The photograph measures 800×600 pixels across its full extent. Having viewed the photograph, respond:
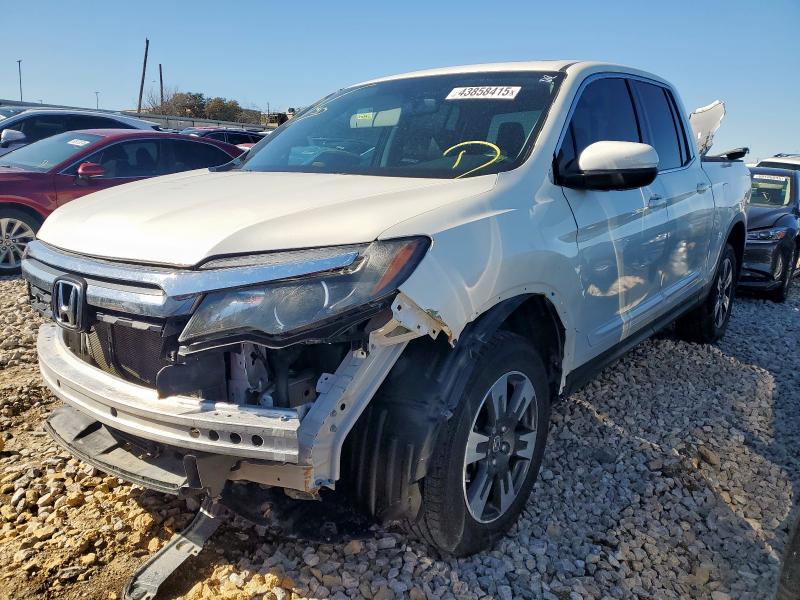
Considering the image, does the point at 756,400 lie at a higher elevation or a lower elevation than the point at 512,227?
lower

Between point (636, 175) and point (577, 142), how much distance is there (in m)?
0.37

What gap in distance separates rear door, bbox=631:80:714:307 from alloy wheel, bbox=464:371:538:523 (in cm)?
171

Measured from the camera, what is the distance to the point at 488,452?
92.4 inches

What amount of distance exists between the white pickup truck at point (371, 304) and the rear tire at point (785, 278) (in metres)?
5.34

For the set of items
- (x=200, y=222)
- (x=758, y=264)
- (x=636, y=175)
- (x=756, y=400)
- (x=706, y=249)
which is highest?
(x=636, y=175)

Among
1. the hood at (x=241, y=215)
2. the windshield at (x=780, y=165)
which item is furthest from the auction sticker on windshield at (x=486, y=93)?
the windshield at (x=780, y=165)

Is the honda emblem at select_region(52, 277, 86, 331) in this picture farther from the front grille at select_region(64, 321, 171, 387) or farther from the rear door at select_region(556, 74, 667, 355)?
the rear door at select_region(556, 74, 667, 355)

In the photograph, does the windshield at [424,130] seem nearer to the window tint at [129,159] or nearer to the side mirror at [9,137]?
the window tint at [129,159]

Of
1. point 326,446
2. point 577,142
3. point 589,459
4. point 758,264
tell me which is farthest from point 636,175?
point 758,264

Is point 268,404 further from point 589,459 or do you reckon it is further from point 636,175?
point 589,459

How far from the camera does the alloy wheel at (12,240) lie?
267 inches

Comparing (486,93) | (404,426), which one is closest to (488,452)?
(404,426)

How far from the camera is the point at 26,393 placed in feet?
12.0

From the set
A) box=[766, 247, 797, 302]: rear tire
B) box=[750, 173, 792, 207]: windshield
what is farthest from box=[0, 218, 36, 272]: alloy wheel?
box=[750, 173, 792, 207]: windshield
